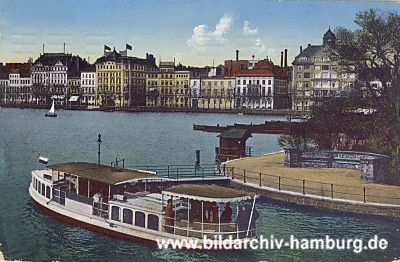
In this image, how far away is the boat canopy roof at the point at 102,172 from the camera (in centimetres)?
252

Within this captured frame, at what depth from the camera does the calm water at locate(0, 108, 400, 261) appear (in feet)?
8.04

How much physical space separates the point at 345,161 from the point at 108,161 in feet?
2.97

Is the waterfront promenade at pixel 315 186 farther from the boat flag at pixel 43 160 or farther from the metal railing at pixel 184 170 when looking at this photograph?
the boat flag at pixel 43 160

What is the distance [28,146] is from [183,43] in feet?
2.25

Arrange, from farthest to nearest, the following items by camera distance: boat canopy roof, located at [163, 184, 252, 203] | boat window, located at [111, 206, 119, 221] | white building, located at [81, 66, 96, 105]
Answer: white building, located at [81, 66, 96, 105], boat window, located at [111, 206, 119, 221], boat canopy roof, located at [163, 184, 252, 203]

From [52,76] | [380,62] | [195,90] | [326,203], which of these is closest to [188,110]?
[195,90]

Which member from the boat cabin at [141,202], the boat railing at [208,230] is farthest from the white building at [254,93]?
the boat railing at [208,230]

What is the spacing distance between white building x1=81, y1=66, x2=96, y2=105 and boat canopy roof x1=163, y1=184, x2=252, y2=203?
0.47 m

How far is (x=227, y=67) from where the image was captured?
254 cm

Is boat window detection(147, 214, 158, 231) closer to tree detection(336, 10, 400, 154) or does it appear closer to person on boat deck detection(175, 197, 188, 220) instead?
person on boat deck detection(175, 197, 188, 220)

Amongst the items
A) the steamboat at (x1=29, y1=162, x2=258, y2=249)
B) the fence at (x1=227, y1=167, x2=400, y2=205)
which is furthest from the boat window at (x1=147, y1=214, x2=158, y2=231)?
the fence at (x1=227, y1=167, x2=400, y2=205)

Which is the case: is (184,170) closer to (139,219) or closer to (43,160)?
(139,219)

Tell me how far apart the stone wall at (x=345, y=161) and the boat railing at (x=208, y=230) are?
37 cm

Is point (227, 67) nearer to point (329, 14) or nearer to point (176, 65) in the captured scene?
point (176, 65)
